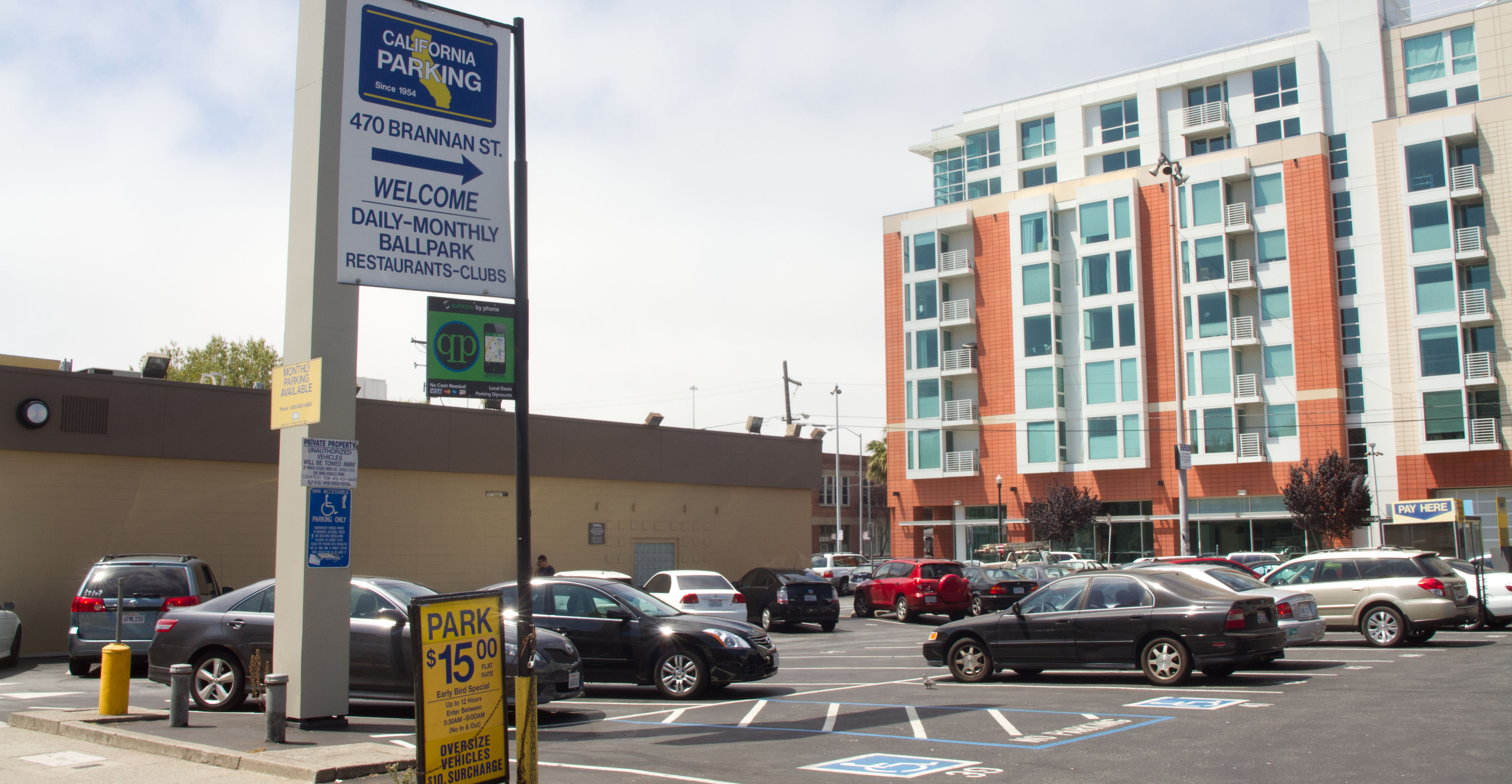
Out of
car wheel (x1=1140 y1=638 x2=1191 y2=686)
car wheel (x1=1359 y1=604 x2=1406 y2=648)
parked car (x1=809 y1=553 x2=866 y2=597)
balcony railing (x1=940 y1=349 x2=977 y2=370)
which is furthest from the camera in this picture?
balcony railing (x1=940 y1=349 x2=977 y2=370)

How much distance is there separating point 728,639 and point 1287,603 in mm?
7728

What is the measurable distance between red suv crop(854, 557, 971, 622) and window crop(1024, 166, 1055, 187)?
122 ft

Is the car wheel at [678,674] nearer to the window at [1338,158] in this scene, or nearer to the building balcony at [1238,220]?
the building balcony at [1238,220]

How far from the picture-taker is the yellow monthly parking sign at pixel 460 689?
700 centimetres

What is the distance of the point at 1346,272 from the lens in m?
50.6

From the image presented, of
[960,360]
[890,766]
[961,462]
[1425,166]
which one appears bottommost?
[890,766]

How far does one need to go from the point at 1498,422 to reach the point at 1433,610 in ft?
113

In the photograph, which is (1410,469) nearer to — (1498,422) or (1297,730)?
(1498,422)

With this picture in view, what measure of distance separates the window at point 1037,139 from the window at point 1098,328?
32.0ft

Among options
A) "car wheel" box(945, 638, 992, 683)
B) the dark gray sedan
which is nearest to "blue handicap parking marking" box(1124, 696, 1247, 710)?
"car wheel" box(945, 638, 992, 683)

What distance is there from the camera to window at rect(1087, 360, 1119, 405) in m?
54.8

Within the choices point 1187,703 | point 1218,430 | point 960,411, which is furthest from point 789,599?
point 960,411

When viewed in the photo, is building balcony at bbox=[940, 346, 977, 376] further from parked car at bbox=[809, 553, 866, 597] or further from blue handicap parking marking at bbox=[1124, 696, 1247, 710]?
blue handicap parking marking at bbox=[1124, 696, 1247, 710]

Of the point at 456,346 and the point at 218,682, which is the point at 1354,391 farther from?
the point at 456,346
